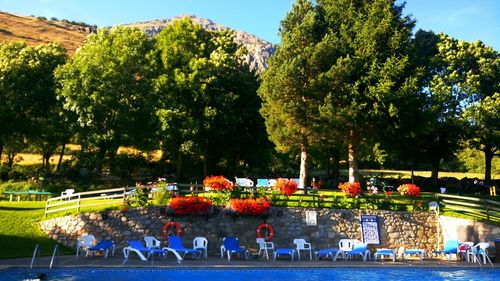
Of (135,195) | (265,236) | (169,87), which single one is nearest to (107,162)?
(169,87)

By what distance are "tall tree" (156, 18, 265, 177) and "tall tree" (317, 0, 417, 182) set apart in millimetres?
10028

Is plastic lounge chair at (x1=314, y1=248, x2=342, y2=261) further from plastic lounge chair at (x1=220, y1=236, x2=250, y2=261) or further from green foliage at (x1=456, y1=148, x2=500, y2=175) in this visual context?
green foliage at (x1=456, y1=148, x2=500, y2=175)

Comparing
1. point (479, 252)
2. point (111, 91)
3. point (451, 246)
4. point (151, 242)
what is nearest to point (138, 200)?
point (151, 242)

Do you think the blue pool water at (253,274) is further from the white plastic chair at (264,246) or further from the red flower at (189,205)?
the red flower at (189,205)

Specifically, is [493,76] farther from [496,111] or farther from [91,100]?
[91,100]

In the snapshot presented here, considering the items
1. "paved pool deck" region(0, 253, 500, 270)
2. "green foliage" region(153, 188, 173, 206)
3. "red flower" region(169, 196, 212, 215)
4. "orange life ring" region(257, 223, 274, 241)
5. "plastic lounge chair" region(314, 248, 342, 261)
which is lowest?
"paved pool deck" region(0, 253, 500, 270)

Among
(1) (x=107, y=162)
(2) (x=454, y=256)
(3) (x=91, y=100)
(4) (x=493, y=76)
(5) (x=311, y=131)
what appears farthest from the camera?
(1) (x=107, y=162)

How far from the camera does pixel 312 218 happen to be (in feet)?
61.8

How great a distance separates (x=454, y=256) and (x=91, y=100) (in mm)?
24717

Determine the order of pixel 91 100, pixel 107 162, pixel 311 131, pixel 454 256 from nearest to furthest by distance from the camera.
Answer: pixel 454 256, pixel 311 131, pixel 91 100, pixel 107 162

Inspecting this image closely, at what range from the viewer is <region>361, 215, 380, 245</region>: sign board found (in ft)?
62.0

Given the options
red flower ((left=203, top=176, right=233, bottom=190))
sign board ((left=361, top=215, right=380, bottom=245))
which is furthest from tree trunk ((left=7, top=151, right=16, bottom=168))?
sign board ((left=361, top=215, right=380, bottom=245))

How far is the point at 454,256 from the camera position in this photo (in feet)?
60.0

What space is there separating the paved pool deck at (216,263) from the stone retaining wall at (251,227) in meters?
1.20
